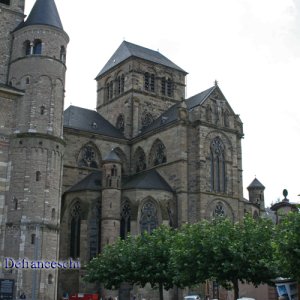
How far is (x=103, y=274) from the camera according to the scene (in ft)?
123

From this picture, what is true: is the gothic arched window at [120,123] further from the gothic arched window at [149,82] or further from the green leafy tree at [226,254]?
the green leafy tree at [226,254]

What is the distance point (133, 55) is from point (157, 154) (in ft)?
47.9

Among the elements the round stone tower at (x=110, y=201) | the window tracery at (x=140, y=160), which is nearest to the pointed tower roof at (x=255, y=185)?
the window tracery at (x=140, y=160)

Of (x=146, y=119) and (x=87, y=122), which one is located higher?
(x=146, y=119)

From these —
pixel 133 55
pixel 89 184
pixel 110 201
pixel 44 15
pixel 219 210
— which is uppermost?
pixel 133 55

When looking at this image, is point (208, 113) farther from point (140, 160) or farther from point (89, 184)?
point (89, 184)

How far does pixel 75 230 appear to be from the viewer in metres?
48.0

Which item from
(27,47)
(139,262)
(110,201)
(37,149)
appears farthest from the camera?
(110,201)

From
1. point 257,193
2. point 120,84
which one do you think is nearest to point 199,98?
point 120,84

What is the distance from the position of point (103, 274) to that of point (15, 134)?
41.6 ft

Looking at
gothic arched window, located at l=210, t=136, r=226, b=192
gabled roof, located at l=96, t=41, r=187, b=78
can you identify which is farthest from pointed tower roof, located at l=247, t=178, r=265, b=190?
gabled roof, located at l=96, t=41, r=187, b=78

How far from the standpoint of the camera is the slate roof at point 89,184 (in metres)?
48.8

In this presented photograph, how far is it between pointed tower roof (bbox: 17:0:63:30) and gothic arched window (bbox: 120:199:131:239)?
16.6 meters

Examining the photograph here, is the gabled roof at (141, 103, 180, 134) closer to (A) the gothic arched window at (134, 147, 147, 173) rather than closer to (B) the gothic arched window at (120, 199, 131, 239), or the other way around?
(A) the gothic arched window at (134, 147, 147, 173)
